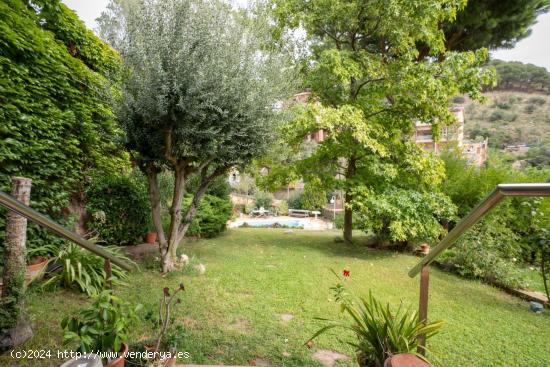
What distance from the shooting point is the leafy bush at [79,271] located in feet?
11.3

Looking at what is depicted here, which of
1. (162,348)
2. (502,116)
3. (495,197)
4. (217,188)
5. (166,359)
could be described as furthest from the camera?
(502,116)

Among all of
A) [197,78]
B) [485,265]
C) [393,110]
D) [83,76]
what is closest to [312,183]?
[393,110]

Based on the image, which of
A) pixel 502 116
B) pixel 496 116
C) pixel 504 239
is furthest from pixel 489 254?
pixel 496 116

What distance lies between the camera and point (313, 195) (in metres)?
7.94

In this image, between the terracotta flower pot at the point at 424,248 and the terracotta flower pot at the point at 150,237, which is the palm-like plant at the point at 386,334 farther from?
the terracotta flower pot at the point at 424,248

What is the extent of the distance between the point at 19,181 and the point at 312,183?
232 inches

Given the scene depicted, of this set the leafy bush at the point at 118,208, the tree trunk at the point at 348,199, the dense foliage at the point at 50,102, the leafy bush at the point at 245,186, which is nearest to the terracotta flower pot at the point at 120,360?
the dense foliage at the point at 50,102

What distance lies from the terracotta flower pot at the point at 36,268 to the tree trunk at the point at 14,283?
0.99 metres

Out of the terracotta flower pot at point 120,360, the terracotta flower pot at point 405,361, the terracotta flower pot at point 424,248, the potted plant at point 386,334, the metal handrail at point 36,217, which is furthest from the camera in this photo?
the terracotta flower pot at point 424,248

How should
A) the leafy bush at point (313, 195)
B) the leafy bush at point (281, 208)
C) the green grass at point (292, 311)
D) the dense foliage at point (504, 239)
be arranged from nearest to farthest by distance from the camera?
the green grass at point (292, 311)
the dense foliage at point (504, 239)
the leafy bush at point (313, 195)
the leafy bush at point (281, 208)

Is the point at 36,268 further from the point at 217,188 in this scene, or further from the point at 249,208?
the point at 249,208

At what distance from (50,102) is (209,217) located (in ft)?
15.9

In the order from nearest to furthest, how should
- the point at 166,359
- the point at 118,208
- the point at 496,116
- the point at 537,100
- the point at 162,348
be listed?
the point at 166,359 → the point at 162,348 → the point at 118,208 → the point at 496,116 → the point at 537,100

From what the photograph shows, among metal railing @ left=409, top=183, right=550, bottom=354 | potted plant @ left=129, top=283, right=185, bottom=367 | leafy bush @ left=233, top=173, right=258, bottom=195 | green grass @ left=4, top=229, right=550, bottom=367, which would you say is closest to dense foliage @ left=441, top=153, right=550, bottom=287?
green grass @ left=4, top=229, right=550, bottom=367
